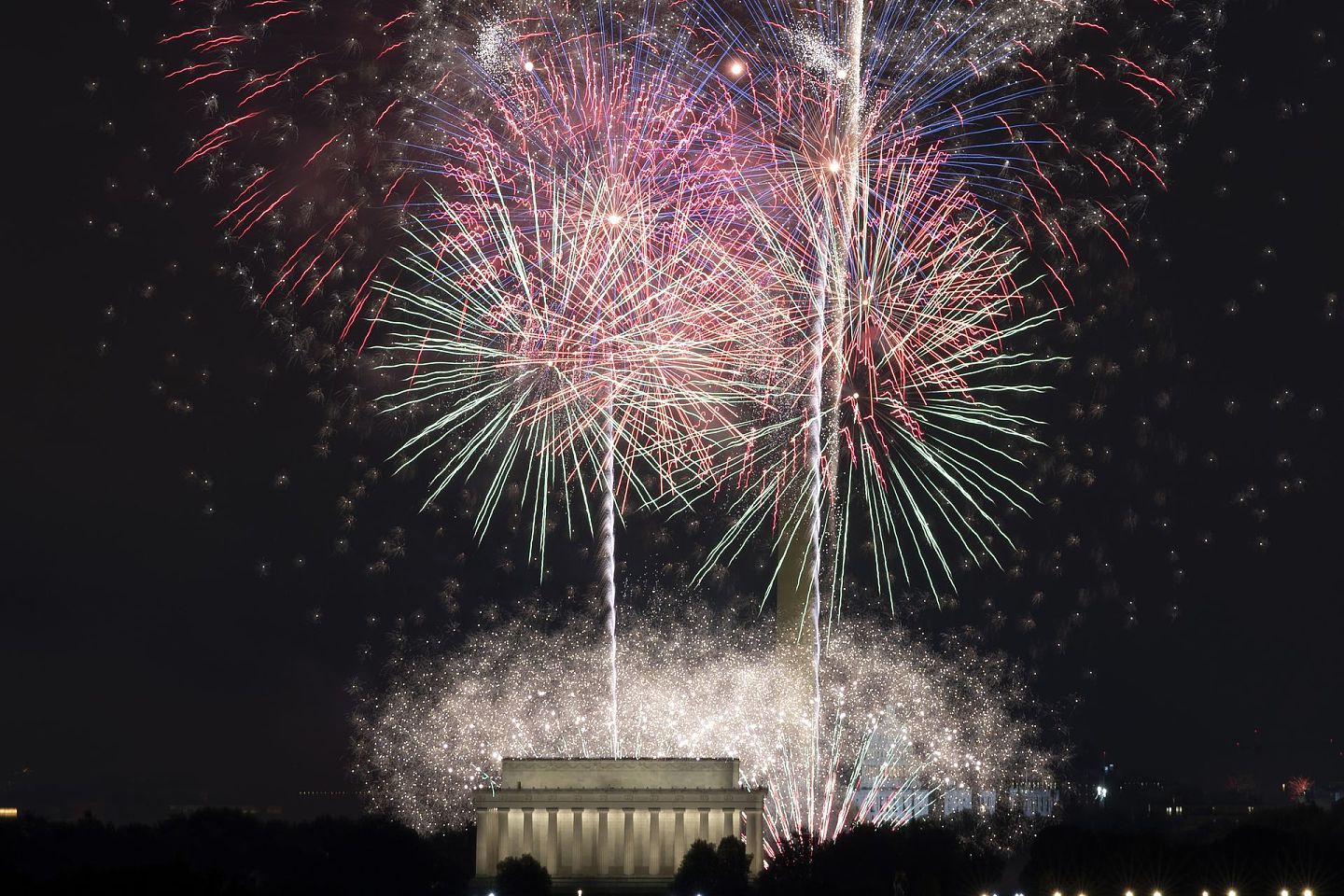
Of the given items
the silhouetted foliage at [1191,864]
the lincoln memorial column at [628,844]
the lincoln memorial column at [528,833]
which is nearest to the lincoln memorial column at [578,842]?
the lincoln memorial column at [528,833]

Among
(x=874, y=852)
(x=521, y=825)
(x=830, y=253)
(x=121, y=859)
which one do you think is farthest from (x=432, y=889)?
(x=830, y=253)

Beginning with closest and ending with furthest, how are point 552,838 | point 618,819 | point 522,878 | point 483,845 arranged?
point 522,878 → point 618,819 → point 552,838 → point 483,845

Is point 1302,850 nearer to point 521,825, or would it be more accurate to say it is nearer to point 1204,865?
point 1204,865

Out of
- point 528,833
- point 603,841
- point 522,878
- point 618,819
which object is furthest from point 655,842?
point 522,878

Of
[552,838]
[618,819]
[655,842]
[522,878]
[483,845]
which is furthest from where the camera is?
[483,845]

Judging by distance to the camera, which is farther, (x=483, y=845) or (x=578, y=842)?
(x=483, y=845)

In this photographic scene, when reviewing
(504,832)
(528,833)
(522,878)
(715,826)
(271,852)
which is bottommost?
(522,878)

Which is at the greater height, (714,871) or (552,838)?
(552,838)

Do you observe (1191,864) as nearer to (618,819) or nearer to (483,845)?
(618,819)
